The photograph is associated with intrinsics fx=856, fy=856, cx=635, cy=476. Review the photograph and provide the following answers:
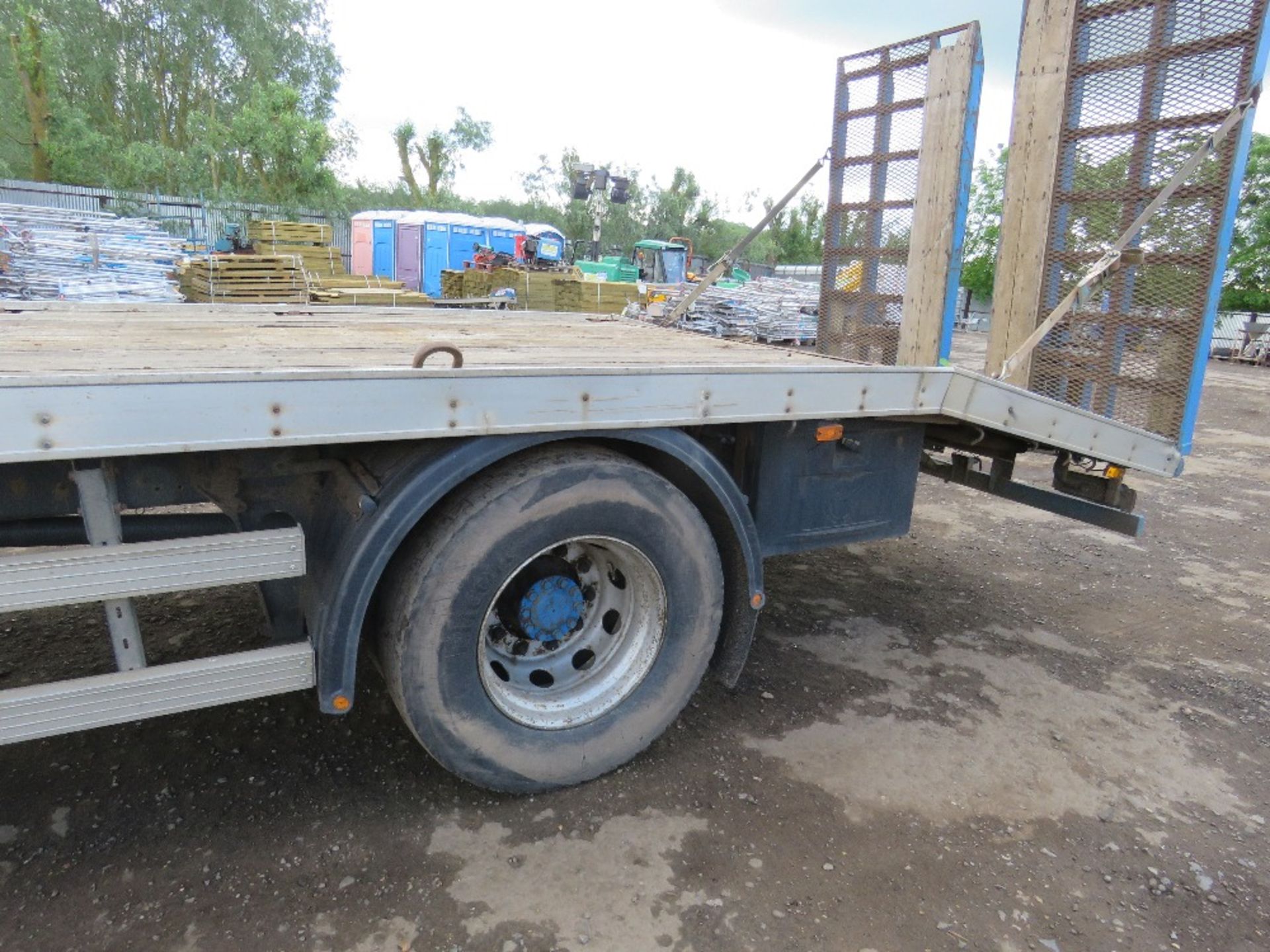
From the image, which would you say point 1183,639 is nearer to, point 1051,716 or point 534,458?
point 1051,716

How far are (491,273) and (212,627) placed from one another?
16.0 metres

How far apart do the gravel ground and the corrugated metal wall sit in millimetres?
25671

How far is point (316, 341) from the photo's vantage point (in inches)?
135

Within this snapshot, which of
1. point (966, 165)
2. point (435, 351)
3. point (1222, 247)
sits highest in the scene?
point (966, 165)

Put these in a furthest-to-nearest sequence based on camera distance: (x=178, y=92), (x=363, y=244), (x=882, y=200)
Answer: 1. (x=178, y=92)
2. (x=363, y=244)
3. (x=882, y=200)

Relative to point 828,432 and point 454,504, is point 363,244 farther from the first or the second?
point 454,504

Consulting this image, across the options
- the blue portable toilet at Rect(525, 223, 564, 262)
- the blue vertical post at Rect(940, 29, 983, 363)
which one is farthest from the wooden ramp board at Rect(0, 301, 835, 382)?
the blue portable toilet at Rect(525, 223, 564, 262)

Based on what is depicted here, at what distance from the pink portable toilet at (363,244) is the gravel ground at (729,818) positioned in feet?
94.5

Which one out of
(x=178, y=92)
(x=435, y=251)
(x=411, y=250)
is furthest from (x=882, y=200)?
(x=178, y=92)

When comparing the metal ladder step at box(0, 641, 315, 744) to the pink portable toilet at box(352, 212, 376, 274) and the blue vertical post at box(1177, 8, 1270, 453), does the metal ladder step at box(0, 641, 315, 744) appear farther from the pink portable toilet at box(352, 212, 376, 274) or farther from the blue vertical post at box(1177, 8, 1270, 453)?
the pink portable toilet at box(352, 212, 376, 274)

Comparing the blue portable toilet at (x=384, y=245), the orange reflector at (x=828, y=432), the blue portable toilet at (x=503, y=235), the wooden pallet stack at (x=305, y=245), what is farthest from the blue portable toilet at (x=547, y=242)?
the orange reflector at (x=828, y=432)

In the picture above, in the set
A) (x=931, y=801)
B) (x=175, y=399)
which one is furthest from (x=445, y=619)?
(x=931, y=801)

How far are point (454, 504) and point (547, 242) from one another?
Answer: 2718cm

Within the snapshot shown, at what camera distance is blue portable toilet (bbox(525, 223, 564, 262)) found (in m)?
27.5
